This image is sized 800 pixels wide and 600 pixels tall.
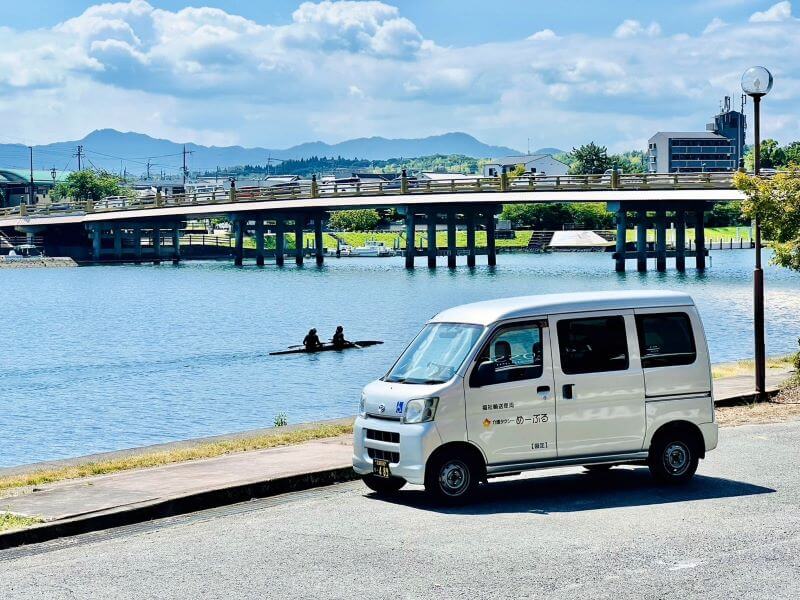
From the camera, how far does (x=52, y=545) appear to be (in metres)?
13.3

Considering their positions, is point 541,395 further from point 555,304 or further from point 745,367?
point 745,367

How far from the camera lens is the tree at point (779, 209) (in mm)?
26859

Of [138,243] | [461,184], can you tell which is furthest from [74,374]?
[138,243]

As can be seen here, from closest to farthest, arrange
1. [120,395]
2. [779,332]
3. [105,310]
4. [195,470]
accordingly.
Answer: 1. [195,470]
2. [120,395]
3. [779,332]
4. [105,310]

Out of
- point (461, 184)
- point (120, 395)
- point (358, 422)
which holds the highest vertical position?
point (461, 184)

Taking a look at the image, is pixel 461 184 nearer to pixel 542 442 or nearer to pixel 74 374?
pixel 74 374

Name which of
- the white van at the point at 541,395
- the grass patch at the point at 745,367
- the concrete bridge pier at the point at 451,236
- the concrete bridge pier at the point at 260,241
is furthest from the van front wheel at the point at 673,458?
the concrete bridge pier at the point at 260,241

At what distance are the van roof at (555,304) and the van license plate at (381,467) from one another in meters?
1.95

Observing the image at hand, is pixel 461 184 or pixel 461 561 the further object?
pixel 461 184

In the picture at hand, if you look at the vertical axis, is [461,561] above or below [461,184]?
below

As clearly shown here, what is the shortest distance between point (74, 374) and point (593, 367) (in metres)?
35.4

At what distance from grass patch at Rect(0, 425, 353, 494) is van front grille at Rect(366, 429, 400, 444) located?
4.64 metres

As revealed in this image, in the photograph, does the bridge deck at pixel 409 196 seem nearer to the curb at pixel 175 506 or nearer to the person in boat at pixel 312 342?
the person in boat at pixel 312 342

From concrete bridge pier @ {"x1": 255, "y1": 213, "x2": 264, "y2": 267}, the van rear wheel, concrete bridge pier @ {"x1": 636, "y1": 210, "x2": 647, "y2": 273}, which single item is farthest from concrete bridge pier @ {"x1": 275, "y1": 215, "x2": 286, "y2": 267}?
the van rear wheel
